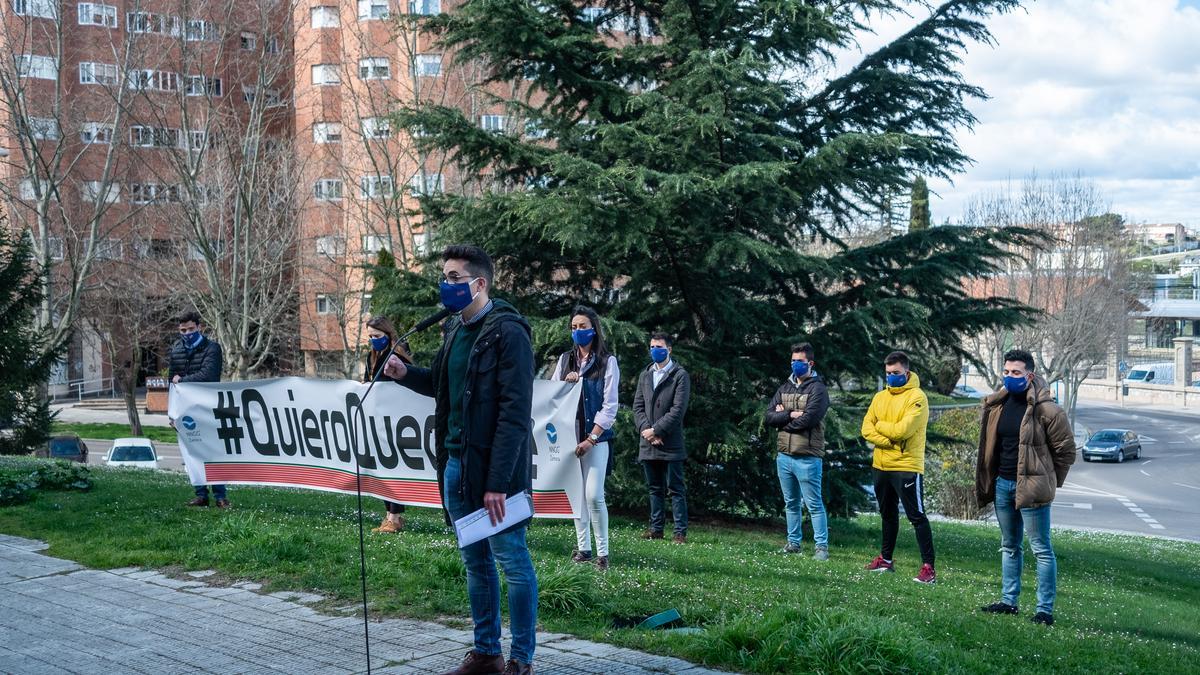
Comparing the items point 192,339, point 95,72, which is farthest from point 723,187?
point 95,72

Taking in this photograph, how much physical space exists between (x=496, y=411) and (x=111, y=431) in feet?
153

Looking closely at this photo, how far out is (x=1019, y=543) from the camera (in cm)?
853

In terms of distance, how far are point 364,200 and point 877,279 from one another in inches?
993

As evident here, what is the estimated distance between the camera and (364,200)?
36719 millimetres

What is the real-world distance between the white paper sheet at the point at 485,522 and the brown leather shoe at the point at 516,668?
0.62 m

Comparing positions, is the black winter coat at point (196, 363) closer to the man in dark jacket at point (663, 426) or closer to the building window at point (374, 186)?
the man in dark jacket at point (663, 426)

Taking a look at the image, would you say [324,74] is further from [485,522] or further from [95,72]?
[485,522]

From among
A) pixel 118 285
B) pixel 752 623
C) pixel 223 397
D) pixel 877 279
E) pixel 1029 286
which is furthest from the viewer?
pixel 1029 286

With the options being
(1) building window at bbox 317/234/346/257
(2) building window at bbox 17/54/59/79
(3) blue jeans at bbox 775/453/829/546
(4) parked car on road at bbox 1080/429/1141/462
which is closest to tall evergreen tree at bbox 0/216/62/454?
(3) blue jeans at bbox 775/453/829/546

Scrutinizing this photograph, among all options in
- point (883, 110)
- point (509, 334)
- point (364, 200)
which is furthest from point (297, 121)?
point (509, 334)

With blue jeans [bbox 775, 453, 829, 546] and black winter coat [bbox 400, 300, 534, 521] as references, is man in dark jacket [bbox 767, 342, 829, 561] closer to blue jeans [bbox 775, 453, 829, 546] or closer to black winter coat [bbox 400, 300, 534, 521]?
blue jeans [bbox 775, 453, 829, 546]

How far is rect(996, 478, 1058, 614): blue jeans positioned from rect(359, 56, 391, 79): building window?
29771 millimetres

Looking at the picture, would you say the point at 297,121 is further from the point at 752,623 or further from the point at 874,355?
the point at 752,623

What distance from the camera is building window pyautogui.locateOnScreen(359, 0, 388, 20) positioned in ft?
120
